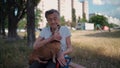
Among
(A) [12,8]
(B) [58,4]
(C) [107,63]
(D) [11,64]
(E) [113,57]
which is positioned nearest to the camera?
(D) [11,64]

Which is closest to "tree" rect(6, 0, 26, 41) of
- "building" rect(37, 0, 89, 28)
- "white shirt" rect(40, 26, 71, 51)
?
"white shirt" rect(40, 26, 71, 51)

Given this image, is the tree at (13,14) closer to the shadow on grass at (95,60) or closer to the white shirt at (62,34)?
the shadow on grass at (95,60)

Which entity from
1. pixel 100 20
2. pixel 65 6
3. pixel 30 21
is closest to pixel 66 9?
pixel 65 6

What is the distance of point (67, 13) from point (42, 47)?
444ft

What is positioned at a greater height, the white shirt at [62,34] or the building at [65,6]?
the building at [65,6]

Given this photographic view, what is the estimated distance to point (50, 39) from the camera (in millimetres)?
4477

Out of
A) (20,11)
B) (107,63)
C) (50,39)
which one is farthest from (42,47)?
(20,11)

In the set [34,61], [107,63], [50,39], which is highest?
[50,39]

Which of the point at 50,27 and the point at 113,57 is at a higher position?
the point at 50,27

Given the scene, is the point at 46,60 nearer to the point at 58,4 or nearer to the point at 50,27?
Result: the point at 50,27

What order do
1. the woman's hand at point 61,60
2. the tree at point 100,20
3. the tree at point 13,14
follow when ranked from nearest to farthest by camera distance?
the woman's hand at point 61,60, the tree at point 13,14, the tree at point 100,20

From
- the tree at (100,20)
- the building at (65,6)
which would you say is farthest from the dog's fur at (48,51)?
the tree at (100,20)

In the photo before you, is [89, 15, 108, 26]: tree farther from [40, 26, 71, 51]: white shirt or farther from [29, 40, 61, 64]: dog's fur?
[29, 40, 61, 64]: dog's fur

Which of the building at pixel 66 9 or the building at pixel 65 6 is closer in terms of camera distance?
the building at pixel 65 6
